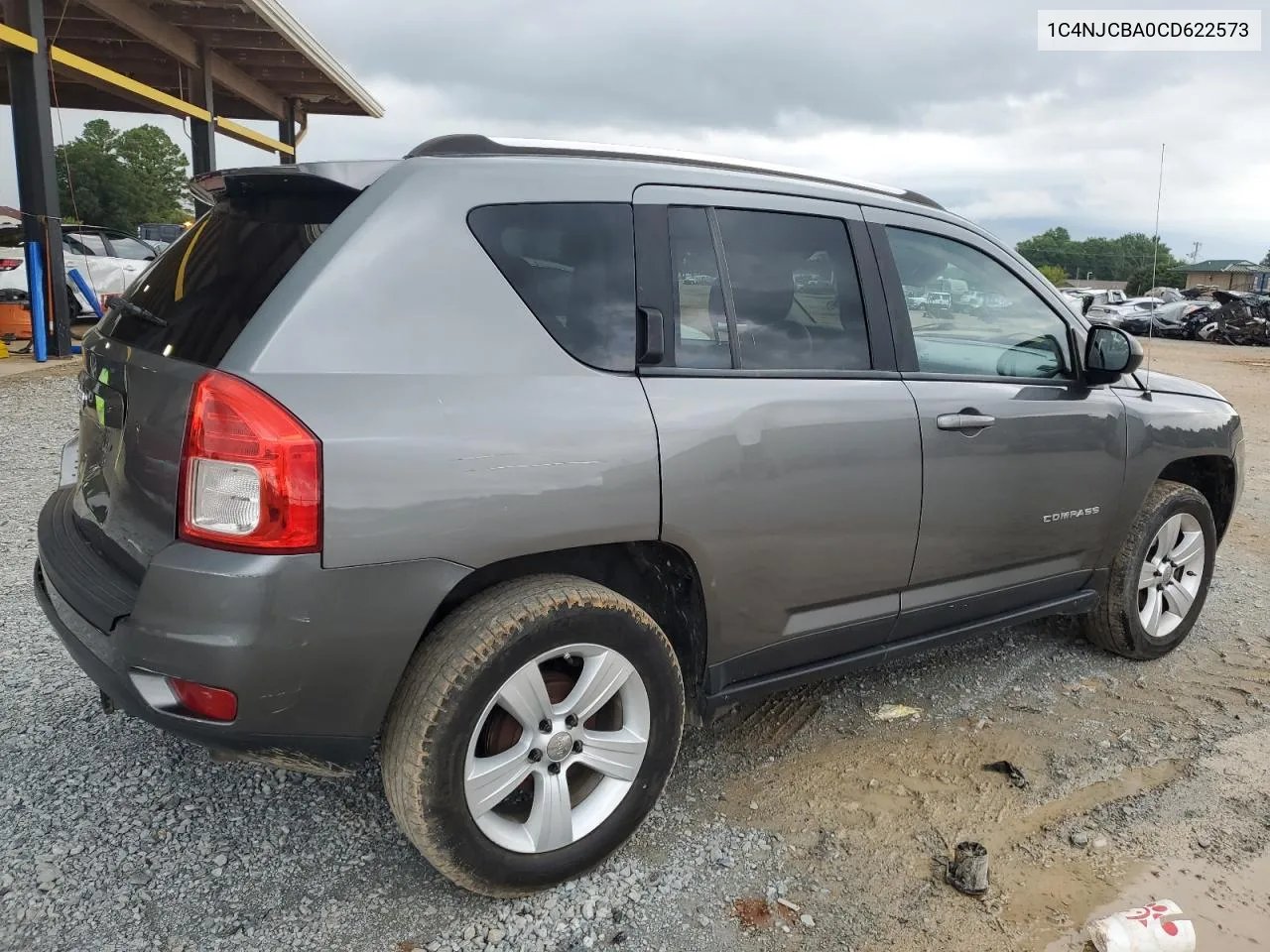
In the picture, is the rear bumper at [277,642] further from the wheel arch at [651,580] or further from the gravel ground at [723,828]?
the gravel ground at [723,828]

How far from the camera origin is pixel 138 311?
2.58m

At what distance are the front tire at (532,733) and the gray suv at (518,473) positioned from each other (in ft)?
0.03

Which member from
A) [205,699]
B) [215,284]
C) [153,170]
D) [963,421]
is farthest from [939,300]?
[153,170]

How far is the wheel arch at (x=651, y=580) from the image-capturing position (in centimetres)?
239

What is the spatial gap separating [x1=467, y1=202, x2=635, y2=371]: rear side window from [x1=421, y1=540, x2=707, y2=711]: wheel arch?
499mm

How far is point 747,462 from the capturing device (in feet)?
8.54

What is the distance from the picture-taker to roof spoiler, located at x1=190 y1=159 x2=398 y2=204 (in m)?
2.29

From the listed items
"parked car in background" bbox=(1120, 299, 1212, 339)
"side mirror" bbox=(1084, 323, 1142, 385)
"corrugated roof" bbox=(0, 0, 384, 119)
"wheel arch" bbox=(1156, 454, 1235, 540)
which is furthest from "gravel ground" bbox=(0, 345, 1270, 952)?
"parked car in background" bbox=(1120, 299, 1212, 339)

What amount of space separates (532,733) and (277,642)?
0.68m

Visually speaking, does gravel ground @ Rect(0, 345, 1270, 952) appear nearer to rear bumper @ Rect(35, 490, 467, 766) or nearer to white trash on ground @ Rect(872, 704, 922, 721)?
white trash on ground @ Rect(872, 704, 922, 721)

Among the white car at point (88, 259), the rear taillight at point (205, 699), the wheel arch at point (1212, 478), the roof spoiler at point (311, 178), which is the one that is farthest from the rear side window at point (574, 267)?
the white car at point (88, 259)

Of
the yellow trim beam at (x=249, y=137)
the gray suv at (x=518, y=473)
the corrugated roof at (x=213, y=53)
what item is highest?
the corrugated roof at (x=213, y=53)

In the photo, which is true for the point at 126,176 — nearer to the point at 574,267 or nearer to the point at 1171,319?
the point at 1171,319

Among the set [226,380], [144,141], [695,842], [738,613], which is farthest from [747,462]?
[144,141]
